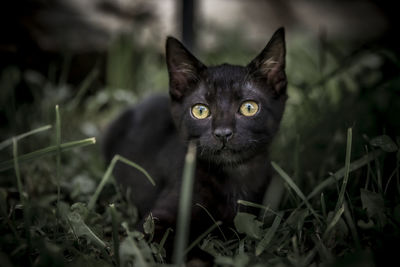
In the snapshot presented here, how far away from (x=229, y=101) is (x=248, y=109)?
0.29 feet

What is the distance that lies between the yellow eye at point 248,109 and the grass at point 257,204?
251mm

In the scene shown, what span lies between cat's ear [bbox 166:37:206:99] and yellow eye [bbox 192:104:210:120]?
0.49ft

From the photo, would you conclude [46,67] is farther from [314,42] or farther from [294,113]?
[314,42]

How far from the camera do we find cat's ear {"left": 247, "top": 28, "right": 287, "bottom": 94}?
1.57 meters

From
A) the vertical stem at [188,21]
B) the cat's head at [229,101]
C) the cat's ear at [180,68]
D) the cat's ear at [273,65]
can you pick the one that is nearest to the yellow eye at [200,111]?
the cat's head at [229,101]

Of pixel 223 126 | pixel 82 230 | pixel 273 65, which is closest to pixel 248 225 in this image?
pixel 223 126

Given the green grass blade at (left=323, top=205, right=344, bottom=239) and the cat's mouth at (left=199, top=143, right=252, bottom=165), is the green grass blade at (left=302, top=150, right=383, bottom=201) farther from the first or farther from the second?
the cat's mouth at (left=199, top=143, right=252, bottom=165)

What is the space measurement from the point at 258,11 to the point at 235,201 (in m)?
4.26

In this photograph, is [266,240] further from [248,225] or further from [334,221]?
[334,221]

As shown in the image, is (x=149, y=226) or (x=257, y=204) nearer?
(x=149, y=226)

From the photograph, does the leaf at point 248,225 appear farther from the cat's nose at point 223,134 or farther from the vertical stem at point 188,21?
the vertical stem at point 188,21

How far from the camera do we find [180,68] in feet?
5.48

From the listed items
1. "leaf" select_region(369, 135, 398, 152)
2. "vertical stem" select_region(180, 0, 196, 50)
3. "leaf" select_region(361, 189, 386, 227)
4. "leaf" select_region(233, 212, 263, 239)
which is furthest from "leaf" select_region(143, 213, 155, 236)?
"vertical stem" select_region(180, 0, 196, 50)

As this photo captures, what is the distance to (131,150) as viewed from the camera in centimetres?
215
